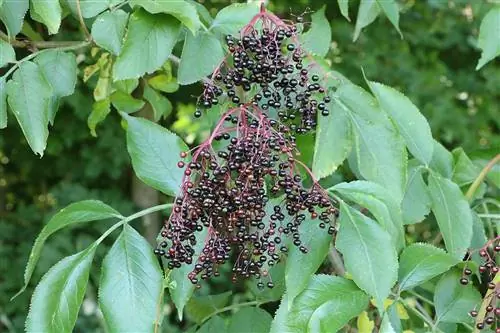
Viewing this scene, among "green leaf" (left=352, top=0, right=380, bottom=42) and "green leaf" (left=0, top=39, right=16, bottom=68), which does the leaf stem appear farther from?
"green leaf" (left=0, top=39, right=16, bottom=68)

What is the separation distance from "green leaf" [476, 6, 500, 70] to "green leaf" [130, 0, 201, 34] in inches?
21.4

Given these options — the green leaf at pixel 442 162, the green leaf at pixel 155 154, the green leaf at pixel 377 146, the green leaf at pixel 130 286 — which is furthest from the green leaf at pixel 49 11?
the green leaf at pixel 442 162

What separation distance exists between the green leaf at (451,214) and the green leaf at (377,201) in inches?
6.0

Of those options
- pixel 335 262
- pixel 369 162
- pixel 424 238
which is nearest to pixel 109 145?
pixel 424 238

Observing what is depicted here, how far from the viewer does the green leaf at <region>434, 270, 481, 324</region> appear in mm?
1166

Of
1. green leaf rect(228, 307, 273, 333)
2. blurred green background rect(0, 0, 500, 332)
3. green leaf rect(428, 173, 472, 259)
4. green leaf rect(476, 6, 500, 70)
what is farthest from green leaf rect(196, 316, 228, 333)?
blurred green background rect(0, 0, 500, 332)

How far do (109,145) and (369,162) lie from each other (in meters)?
2.35

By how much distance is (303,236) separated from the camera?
1.05 m

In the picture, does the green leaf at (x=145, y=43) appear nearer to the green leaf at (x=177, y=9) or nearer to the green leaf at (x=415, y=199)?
the green leaf at (x=177, y=9)

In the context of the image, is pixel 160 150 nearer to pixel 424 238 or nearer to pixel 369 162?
pixel 369 162

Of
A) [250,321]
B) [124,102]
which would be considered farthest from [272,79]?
[124,102]

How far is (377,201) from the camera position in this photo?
3.46 feet

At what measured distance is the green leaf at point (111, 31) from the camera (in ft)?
3.86

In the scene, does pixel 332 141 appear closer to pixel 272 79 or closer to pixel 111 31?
pixel 272 79
